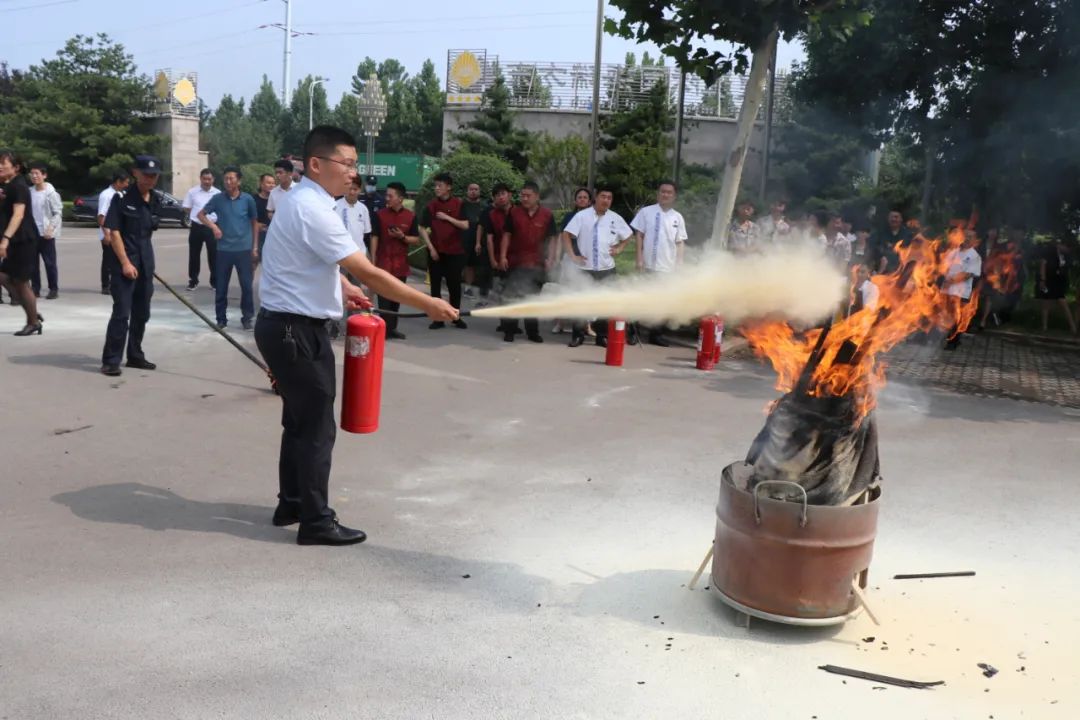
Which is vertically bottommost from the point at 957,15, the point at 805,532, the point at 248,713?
the point at 248,713

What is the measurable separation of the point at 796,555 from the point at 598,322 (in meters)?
8.03

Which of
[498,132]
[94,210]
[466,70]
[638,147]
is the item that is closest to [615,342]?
[638,147]

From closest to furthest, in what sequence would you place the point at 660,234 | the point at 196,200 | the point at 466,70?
the point at 660,234
the point at 196,200
the point at 466,70

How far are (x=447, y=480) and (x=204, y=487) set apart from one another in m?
1.55

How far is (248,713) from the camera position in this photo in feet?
11.5

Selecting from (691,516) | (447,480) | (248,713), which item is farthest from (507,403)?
(248,713)

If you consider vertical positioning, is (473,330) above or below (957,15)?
below

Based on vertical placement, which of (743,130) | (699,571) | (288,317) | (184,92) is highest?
(184,92)

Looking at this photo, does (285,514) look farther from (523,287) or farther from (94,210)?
(94,210)

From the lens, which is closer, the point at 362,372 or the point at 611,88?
the point at 362,372

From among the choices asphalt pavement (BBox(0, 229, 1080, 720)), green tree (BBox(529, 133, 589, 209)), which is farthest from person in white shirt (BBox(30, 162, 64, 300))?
green tree (BBox(529, 133, 589, 209))

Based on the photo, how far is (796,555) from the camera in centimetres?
419

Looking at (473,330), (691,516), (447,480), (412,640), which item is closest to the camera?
(412,640)

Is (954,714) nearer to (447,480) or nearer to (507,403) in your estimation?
(447,480)
